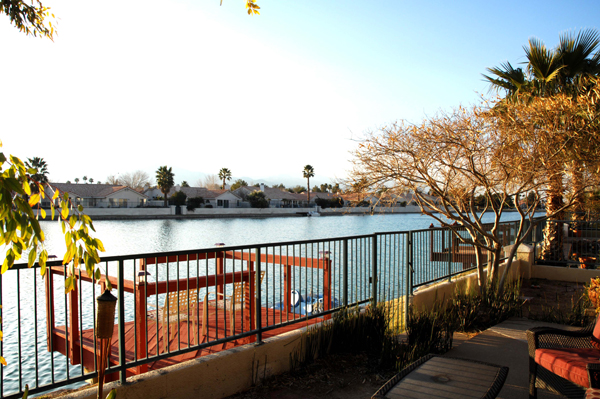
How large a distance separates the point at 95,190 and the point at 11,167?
81.0 meters

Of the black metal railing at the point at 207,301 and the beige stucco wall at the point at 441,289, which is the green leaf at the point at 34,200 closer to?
the black metal railing at the point at 207,301

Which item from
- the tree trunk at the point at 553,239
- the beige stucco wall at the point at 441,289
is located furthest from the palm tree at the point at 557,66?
the beige stucco wall at the point at 441,289

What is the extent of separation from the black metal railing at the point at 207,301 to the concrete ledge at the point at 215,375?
12 centimetres

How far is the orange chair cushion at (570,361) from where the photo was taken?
9.45ft

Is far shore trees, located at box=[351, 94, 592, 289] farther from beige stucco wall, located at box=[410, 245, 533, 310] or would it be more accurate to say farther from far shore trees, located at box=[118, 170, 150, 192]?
far shore trees, located at box=[118, 170, 150, 192]

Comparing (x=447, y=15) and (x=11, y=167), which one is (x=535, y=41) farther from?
(x=11, y=167)

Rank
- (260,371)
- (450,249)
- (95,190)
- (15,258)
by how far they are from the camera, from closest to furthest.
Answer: (15,258) < (260,371) < (450,249) < (95,190)

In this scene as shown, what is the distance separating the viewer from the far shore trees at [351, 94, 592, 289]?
21.2 feet

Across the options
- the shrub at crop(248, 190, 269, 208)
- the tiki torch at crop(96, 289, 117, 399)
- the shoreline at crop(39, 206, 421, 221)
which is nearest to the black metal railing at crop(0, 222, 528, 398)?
the tiki torch at crop(96, 289, 117, 399)

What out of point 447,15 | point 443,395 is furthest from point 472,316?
point 447,15

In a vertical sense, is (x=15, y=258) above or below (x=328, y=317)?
above

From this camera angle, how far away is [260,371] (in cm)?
395

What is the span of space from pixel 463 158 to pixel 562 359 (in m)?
4.27

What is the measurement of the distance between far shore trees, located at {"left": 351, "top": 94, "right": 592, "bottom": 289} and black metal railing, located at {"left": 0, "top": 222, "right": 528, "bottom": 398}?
721 millimetres
